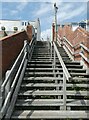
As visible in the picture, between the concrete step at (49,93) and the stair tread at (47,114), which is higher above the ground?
the concrete step at (49,93)

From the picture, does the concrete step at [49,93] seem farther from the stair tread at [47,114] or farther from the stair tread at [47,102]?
the stair tread at [47,114]

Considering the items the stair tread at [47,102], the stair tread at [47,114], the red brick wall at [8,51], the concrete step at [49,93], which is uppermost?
the red brick wall at [8,51]

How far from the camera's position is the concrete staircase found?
4.79 m

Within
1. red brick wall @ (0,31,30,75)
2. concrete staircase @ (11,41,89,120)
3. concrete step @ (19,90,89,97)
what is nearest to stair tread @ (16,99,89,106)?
concrete staircase @ (11,41,89,120)

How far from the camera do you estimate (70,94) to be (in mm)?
5449

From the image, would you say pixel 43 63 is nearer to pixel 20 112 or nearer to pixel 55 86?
pixel 55 86

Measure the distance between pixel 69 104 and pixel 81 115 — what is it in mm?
414

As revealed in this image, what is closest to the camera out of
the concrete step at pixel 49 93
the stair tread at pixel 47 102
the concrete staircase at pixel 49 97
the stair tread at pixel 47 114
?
the stair tread at pixel 47 114

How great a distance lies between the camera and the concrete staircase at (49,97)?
4789 millimetres

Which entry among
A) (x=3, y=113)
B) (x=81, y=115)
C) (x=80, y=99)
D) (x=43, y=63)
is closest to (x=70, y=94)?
(x=80, y=99)

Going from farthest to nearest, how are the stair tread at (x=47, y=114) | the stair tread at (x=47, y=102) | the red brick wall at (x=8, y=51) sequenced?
the red brick wall at (x=8, y=51) → the stair tread at (x=47, y=102) → the stair tread at (x=47, y=114)

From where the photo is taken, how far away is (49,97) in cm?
569

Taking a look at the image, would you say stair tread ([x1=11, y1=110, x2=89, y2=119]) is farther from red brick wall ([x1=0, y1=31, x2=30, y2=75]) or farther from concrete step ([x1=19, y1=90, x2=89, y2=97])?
red brick wall ([x1=0, y1=31, x2=30, y2=75])

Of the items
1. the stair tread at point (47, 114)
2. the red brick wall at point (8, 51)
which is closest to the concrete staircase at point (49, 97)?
the stair tread at point (47, 114)
